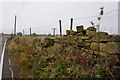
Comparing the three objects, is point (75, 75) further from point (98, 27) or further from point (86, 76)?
point (98, 27)

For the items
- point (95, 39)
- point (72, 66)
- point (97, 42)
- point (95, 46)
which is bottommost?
point (72, 66)

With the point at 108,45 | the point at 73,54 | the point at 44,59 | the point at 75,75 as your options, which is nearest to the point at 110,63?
the point at 108,45

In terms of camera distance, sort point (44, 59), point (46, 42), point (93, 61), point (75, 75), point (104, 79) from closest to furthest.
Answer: point (104, 79) → point (75, 75) → point (93, 61) → point (44, 59) → point (46, 42)

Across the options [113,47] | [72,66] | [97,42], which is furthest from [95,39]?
[72,66]

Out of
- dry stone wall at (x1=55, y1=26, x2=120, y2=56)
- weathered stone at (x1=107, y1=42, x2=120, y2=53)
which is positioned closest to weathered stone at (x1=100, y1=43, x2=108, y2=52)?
dry stone wall at (x1=55, y1=26, x2=120, y2=56)

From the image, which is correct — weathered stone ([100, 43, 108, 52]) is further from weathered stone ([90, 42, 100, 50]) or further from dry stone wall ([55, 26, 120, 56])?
weathered stone ([90, 42, 100, 50])

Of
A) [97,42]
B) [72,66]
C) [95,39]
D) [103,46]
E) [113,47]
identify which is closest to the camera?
[113,47]

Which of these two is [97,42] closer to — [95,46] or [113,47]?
[95,46]

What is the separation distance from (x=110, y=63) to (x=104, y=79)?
57cm

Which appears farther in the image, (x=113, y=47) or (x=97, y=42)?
(x=97, y=42)

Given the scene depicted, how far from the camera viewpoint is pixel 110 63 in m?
5.65

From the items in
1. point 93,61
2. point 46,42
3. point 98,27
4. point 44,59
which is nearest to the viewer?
point 93,61

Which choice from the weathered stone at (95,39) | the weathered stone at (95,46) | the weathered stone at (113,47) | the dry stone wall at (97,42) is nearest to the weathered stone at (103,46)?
the dry stone wall at (97,42)

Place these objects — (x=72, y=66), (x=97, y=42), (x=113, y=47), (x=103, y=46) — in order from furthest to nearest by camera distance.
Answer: (x=97, y=42), (x=72, y=66), (x=103, y=46), (x=113, y=47)
